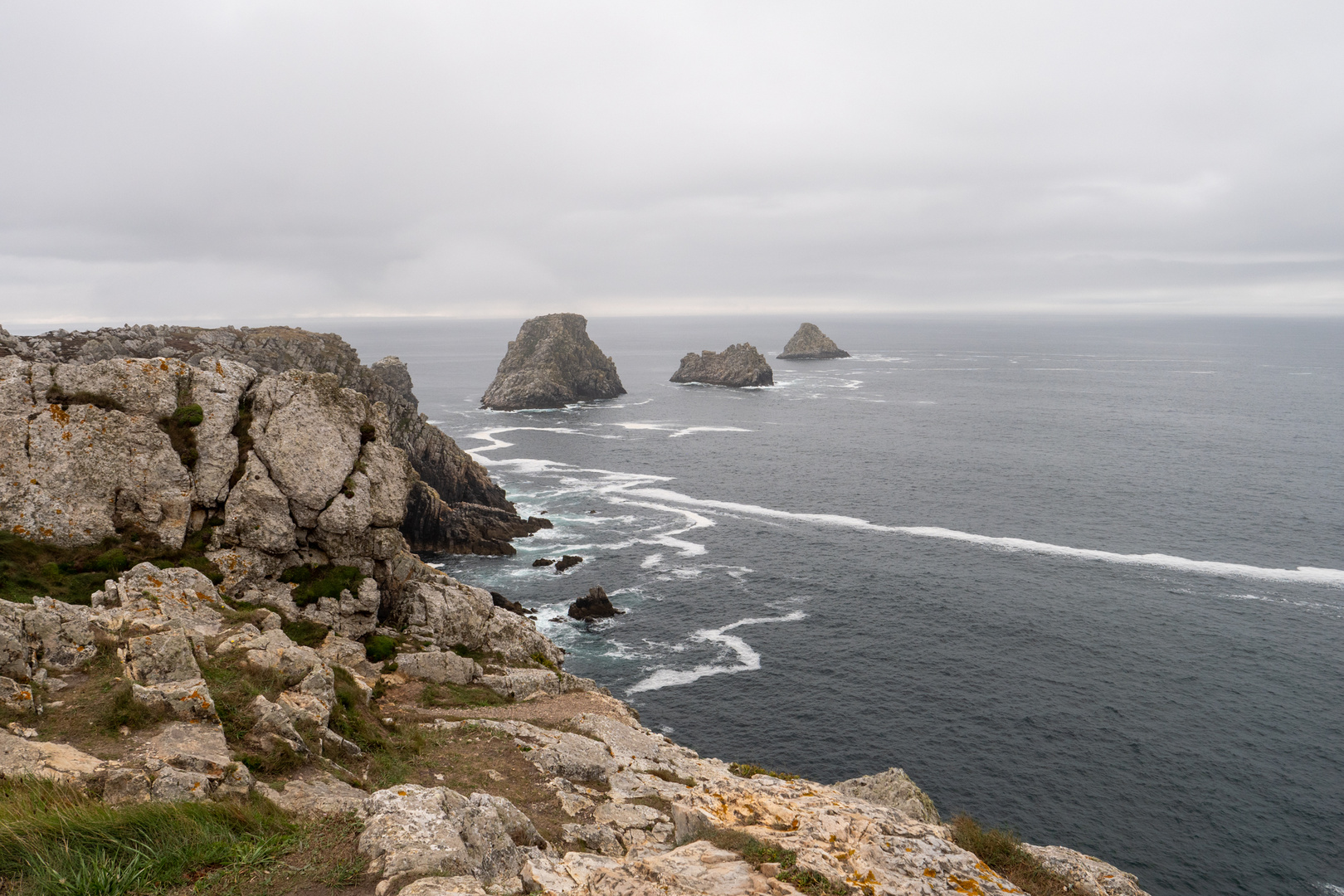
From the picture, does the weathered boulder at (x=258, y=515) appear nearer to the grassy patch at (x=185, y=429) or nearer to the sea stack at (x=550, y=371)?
the grassy patch at (x=185, y=429)

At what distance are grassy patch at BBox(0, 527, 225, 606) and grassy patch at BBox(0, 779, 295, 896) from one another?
18.8 metres

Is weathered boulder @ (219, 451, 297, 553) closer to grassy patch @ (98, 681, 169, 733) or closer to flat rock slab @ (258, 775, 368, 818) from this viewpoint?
grassy patch @ (98, 681, 169, 733)

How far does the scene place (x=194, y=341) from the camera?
85.8m

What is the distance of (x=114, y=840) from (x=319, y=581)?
25.0 meters

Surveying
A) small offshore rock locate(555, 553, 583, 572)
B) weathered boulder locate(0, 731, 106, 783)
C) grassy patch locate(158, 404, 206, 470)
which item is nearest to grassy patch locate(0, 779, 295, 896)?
weathered boulder locate(0, 731, 106, 783)

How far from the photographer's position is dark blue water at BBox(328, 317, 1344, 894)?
131 feet

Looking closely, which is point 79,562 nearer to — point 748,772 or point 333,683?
point 333,683

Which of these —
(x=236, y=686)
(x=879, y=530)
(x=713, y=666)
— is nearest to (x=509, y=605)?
(x=713, y=666)

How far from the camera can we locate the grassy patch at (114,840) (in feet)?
30.1

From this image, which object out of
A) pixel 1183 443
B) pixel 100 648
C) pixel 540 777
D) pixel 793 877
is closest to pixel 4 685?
pixel 100 648

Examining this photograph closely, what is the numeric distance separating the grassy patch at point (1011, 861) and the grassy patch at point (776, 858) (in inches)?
271

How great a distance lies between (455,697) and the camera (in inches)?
1109

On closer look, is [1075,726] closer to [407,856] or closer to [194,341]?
[407,856]

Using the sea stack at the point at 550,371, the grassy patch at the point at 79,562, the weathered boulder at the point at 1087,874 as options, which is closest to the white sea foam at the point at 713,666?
the grassy patch at the point at 79,562
